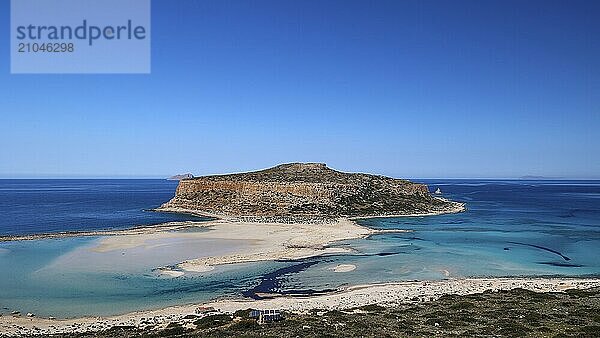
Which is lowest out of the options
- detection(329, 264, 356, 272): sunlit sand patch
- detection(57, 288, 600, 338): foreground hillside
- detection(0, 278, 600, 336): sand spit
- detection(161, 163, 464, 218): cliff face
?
detection(0, 278, 600, 336): sand spit

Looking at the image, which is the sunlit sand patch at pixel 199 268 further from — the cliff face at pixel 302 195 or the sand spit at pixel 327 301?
the cliff face at pixel 302 195

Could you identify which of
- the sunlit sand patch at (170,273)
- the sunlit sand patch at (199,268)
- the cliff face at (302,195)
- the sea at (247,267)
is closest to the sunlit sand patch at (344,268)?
the sea at (247,267)

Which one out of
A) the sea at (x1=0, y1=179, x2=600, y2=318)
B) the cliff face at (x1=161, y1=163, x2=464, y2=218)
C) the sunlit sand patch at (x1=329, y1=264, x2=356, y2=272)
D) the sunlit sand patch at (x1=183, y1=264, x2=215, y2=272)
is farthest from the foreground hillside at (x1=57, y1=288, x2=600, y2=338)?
the cliff face at (x1=161, y1=163, x2=464, y2=218)

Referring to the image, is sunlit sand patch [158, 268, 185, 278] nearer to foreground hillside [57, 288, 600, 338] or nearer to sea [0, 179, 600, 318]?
sea [0, 179, 600, 318]

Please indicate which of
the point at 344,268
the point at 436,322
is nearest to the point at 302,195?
the point at 344,268

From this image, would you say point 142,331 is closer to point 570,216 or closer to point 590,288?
point 590,288

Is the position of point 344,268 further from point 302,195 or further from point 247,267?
point 302,195
